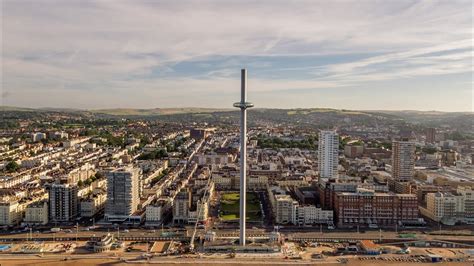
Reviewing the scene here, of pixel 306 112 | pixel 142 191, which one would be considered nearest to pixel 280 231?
pixel 142 191

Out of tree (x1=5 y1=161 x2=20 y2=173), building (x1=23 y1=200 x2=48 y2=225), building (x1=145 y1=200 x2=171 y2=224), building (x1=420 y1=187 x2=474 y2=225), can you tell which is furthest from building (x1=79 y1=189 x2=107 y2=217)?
building (x1=420 y1=187 x2=474 y2=225)

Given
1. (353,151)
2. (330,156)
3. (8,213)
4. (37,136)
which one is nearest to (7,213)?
(8,213)

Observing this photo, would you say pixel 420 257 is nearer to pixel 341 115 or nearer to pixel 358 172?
pixel 358 172

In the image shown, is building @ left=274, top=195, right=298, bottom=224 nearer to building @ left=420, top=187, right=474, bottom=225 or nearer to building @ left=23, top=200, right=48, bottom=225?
building @ left=420, top=187, right=474, bottom=225

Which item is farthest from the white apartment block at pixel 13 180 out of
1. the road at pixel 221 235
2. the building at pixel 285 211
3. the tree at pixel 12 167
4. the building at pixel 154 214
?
the building at pixel 285 211

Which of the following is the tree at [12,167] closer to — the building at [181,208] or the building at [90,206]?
the building at [90,206]
